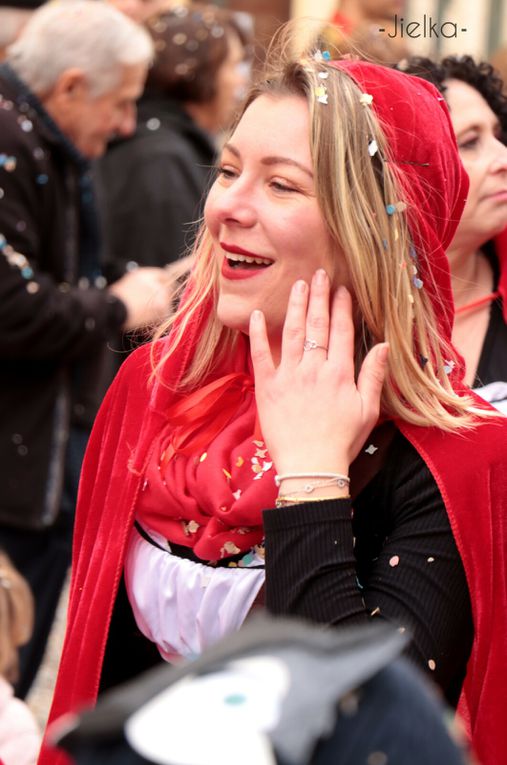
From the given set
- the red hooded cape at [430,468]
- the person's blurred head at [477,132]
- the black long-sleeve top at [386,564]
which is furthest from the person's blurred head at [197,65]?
the black long-sleeve top at [386,564]

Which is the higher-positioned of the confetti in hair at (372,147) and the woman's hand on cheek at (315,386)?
the confetti in hair at (372,147)

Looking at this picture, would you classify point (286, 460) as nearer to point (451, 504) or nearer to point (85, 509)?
point (451, 504)

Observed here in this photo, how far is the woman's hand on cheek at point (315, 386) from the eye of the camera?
1728mm

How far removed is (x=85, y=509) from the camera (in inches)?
84.7

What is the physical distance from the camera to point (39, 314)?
380 centimetres

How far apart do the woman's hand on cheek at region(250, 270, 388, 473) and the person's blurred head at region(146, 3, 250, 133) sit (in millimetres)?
3097


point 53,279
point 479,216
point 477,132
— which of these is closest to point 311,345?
point 479,216

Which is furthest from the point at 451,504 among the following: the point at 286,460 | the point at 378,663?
the point at 378,663

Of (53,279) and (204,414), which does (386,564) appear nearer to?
(204,414)

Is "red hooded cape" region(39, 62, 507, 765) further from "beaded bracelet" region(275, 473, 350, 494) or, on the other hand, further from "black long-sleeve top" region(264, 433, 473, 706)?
"beaded bracelet" region(275, 473, 350, 494)

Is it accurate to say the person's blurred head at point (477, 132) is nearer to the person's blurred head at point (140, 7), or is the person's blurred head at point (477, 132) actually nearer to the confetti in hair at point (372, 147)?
the confetti in hair at point (372, 147)

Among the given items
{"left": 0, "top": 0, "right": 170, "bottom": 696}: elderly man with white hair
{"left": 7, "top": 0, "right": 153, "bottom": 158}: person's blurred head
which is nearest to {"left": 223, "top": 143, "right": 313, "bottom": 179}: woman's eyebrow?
{"left": 0, "top": 0, "right": 170, "bottom": 696}: elderly man with white hair

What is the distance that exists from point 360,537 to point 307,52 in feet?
2.56

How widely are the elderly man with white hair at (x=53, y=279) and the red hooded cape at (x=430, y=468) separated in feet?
5.66
